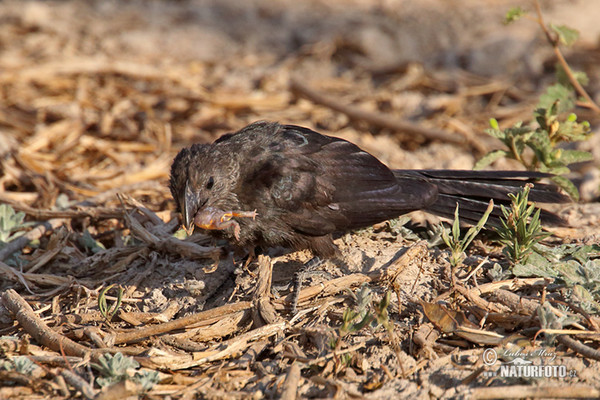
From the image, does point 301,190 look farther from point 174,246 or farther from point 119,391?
point 119,391

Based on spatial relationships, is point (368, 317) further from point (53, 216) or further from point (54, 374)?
point (53, 216)

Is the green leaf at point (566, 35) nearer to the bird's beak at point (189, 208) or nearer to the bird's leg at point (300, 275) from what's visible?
the bird's leg at point (300, 275)

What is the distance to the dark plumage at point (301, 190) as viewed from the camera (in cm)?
343

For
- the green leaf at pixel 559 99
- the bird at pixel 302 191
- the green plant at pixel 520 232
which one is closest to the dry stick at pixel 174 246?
the bird at pixel 302 191

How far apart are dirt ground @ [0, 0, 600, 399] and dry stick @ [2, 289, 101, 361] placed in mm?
11

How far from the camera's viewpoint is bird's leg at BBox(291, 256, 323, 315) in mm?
3028

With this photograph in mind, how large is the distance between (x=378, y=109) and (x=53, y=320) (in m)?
4.15

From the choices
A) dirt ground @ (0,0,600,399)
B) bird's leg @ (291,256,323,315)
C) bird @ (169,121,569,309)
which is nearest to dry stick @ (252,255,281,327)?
dirt ground @ (0,0,600,399)

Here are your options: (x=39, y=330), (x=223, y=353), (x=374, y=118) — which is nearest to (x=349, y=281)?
(x=223, y=353)

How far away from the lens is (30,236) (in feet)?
12.9

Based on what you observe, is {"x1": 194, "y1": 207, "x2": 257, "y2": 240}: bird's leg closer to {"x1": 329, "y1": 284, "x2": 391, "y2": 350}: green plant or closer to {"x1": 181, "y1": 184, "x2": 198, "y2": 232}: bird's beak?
{"x1": 181, "y1": 184, "x2": 198, "y2": 232}: bird's beak

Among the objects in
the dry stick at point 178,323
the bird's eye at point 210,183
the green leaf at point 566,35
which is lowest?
the dry stick at point 178,323

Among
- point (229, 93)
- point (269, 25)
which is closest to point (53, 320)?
point (229, 93)

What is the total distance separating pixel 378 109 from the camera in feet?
20.4
